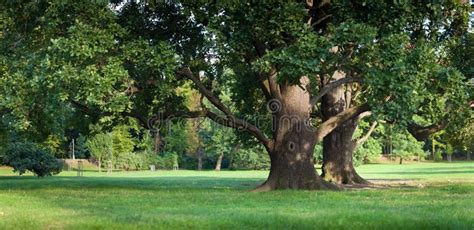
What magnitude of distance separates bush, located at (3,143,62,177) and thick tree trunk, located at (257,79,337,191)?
20.5 m

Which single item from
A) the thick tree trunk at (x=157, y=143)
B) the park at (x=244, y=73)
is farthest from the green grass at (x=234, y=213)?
the thick tree trunk at (x=157, y=143)

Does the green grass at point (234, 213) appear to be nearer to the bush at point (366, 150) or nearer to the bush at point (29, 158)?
the bush at point (29, 158)

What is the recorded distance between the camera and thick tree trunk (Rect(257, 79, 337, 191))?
72.3ft

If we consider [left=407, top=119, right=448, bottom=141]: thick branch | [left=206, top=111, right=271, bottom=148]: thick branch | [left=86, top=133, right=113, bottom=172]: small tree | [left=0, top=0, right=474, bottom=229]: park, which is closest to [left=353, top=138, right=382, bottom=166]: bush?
[left=86, top=133, right=113, bottom=172]: small tree

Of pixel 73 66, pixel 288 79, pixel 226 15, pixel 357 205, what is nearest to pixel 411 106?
pixel 288 79

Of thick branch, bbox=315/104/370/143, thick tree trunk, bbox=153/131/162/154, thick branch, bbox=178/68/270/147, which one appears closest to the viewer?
thick branch, bbox=178/68/270/147

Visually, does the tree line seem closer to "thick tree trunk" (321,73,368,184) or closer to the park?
the park

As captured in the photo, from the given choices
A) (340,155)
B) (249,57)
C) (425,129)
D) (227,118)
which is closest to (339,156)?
(340,155)

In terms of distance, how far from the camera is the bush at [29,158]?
3853 centimetres

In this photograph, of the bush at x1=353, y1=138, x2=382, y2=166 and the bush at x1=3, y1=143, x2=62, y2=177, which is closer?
the bush at x1=3, y1=143, x2=62, y2=177

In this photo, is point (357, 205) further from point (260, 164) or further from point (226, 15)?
point (260, 164)

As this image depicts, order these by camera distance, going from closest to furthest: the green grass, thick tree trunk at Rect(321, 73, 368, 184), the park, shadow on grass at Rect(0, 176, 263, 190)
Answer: the green grass < the park < shadow on grass at Rect(0, 176, 263, 190) < thick tree trunk at Rect(321, 73, 368, 184)

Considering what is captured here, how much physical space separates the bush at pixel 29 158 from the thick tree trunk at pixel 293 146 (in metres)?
20.5

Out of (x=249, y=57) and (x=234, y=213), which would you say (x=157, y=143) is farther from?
(x=234, y=213)
